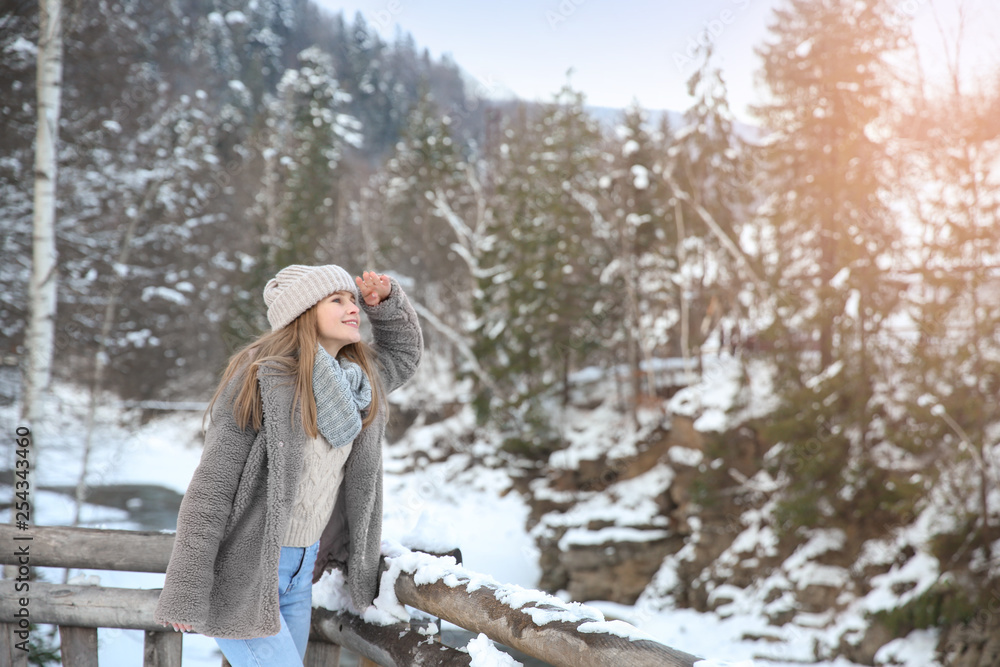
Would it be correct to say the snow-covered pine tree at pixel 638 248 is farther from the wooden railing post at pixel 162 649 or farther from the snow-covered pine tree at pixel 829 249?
the wooden railing post at pixel 162 649

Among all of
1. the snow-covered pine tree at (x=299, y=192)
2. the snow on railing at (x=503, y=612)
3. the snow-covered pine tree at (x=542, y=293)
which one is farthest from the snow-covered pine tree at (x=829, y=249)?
the snow-covered pine tree at (x=299, y=192)

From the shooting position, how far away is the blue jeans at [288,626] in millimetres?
2246

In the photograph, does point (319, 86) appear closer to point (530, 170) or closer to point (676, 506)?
point (530, 170)

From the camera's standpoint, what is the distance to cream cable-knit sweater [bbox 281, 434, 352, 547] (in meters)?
2.33

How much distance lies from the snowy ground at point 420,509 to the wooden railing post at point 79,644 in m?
1.28

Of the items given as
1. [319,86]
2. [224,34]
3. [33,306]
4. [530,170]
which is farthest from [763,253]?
[224,34]

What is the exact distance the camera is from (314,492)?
2.38m

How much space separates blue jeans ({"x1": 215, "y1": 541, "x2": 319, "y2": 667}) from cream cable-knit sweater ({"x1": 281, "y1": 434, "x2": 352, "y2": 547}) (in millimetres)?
49

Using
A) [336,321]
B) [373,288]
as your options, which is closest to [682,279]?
[373,288]

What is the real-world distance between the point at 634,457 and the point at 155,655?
16.3 metres

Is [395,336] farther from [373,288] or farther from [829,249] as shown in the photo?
[829,249]

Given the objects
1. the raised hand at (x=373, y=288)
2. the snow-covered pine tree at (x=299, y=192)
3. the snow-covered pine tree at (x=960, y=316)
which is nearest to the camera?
the raised hand at (x=373, y=288)

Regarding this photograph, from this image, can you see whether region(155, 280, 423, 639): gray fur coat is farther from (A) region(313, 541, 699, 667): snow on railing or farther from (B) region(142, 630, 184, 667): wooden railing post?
(B) region(142, 630, 184, 667): wooden railing post

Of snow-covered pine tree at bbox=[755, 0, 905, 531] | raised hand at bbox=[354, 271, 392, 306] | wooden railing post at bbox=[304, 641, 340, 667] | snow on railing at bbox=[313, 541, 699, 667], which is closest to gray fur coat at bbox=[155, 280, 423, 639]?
snow on railing at bbox=[313, 541, 699, 667]
